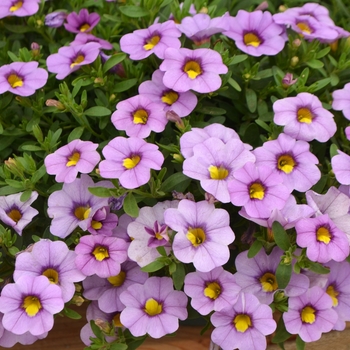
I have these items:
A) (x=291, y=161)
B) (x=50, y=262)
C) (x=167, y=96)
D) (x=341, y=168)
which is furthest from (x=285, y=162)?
(x=50, y=262)

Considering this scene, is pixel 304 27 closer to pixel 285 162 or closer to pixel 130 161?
pixel 285 162

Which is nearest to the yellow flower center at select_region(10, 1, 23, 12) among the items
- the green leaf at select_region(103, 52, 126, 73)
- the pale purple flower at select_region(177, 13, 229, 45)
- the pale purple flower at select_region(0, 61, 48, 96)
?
the pale purple flower at select_region(0, 61, 48, 96)

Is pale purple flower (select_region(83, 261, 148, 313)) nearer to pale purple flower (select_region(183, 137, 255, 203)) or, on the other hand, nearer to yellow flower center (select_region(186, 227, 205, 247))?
yellow flower center (select_region(186, 227, 205, 247))

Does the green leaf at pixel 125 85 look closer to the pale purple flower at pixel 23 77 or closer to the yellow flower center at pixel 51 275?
the pale purple flower at pixel 23 77

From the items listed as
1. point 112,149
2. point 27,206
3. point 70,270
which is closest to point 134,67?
point 112,149

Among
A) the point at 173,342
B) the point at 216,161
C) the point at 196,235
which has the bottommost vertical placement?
the point at 173,342

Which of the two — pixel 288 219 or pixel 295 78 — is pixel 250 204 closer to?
pixel 288 219
